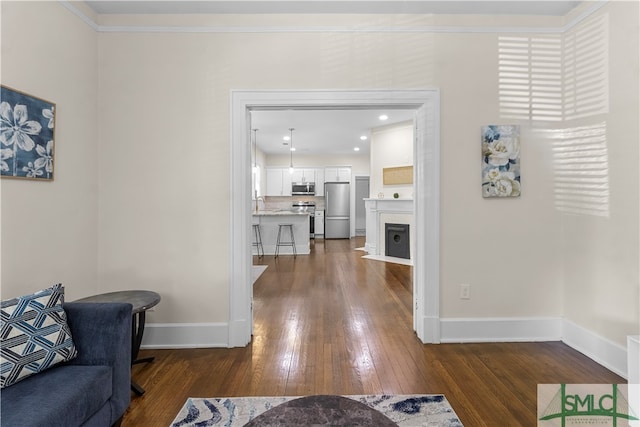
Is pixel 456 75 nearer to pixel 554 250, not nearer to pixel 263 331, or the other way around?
pixel 554 250

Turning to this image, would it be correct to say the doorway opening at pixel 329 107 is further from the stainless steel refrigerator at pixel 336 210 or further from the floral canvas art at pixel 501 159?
the stainless steel refrigerator at pixel 336 210

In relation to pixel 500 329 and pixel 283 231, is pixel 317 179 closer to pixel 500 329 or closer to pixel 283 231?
pixel 283 231

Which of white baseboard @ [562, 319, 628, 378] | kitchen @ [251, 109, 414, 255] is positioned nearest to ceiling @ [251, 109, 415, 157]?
kitchen @ [251, 109, 414, 255]

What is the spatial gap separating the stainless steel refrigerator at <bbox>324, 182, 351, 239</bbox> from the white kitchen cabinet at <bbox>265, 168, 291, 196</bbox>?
4.00 feet

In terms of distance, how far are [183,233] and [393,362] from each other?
196 cm

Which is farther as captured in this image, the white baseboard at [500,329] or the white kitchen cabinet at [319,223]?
the white kitchen cabinet at [319,223]

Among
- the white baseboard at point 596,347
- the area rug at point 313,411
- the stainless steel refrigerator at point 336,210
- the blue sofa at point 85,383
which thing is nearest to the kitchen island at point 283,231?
the stainless steel refrigerator at point 336,210

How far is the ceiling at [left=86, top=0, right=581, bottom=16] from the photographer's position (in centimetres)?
247

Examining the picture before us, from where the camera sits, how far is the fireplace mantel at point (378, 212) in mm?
6307

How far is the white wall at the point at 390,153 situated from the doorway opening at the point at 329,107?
146 inches

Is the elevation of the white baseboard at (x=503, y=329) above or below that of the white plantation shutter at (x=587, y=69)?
below

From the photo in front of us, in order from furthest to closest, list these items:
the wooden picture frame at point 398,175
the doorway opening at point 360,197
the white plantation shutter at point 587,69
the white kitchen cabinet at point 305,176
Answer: the doorway opening at point 360,197
the white kitchen cabinet at point 305,176
the wooden picture frame at point 398,175
the white plantation shutter at point 587,69

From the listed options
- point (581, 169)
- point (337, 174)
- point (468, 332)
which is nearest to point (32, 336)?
point (468, 332)

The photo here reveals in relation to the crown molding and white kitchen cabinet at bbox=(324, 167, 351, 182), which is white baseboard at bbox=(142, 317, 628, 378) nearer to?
the crown molding
